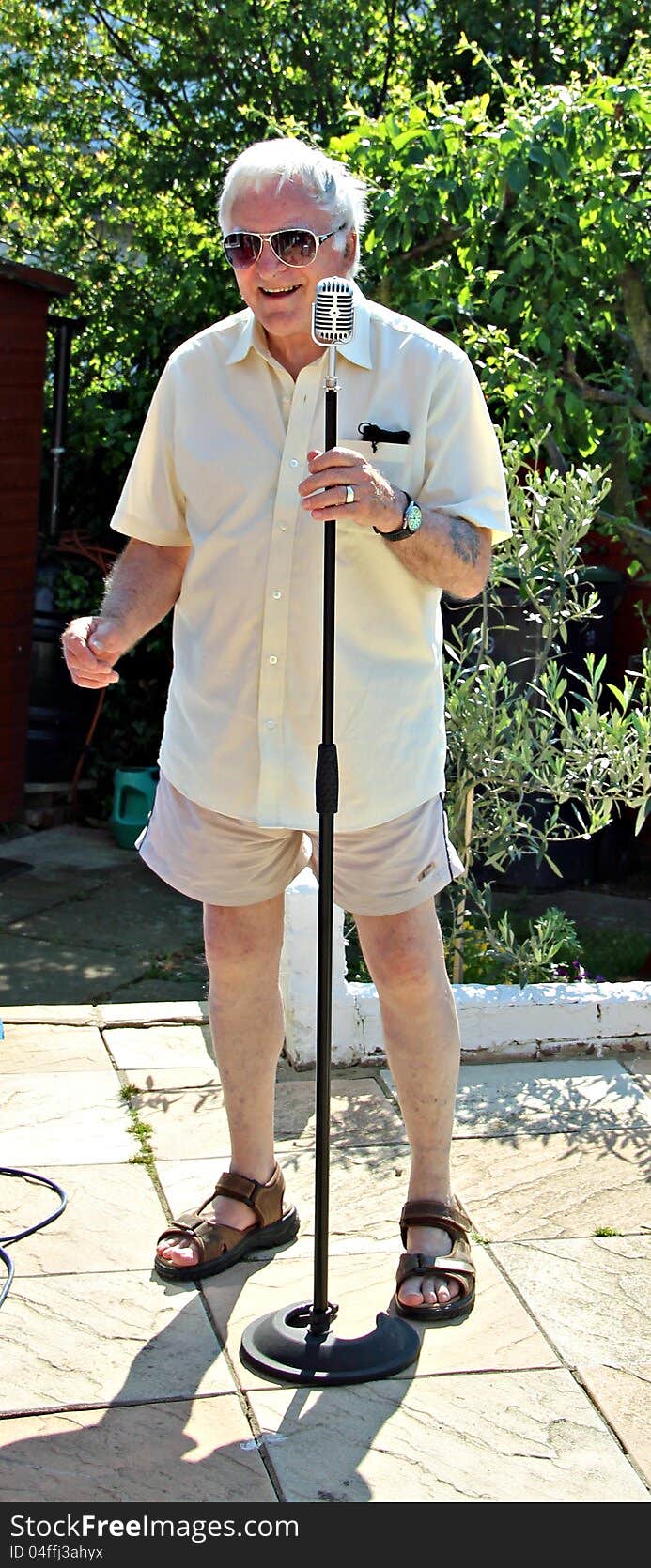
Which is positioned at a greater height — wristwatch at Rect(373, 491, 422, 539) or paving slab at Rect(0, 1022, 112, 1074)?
wristwatch at Rect(373, 491, 422, 539)

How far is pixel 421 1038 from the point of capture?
8.70 ft

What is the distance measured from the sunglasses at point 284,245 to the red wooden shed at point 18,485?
4.52 meters

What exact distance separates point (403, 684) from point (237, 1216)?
0.98 meters

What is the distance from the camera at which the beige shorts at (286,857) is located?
8.48 feet

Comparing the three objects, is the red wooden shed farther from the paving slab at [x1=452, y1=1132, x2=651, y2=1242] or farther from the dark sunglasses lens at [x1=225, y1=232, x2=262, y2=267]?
the dark sunglasses lens at [x1=225, y1=232, x2=262, y2=267]

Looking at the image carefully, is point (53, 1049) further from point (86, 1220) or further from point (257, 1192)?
point (257, 1192)

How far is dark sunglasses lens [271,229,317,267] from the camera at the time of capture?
7.62 feet

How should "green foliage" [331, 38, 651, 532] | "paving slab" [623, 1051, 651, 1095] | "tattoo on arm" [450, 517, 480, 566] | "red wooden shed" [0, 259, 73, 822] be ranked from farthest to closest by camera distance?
"red wooden shed" [0, 259, 73, 822] → "green foliage" [331, 38, 651, 532] → "paving slab" [623, 1051, 651, 1095] → "tattoo on arm" [450, 517, 480, 566]

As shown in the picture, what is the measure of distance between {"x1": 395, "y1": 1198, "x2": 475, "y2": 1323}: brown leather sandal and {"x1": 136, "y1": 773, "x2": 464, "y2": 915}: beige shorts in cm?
53

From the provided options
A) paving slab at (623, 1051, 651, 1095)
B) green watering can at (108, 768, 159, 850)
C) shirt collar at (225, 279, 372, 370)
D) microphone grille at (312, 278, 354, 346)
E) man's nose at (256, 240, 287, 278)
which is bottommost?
paving slab at (623, 1051, 651, 1095)

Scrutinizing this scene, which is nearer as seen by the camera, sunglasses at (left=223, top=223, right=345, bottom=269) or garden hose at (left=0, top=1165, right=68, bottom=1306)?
sunglasses at (left=223, top=223, right=345, bottom=269)

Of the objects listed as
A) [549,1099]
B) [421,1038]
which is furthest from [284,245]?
[549,1099]

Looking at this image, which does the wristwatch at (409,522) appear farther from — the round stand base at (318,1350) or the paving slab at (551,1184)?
the paving slab at (551,1184)

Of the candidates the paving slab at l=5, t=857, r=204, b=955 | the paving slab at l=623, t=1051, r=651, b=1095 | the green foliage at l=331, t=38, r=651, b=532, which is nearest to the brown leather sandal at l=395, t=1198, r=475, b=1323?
the paving slab at l=623, t=1051, r=651, b=1095
